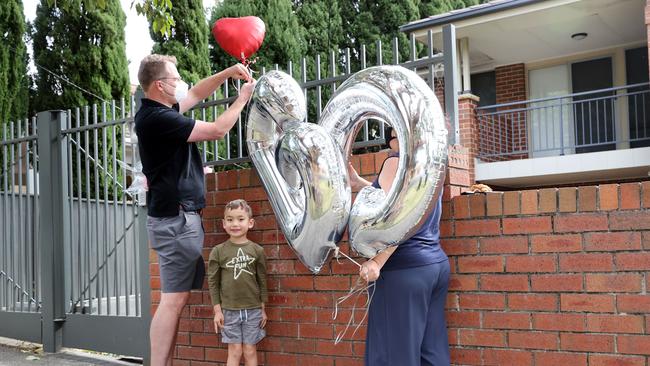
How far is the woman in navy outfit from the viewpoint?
2939 millimetres

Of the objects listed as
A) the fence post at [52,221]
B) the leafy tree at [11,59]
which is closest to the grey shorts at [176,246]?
the fence post at [52,221]

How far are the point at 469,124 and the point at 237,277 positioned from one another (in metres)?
8.13

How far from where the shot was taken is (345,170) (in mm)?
2965

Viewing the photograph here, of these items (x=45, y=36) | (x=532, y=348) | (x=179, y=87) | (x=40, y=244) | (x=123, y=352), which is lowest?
(x=123, y=352)

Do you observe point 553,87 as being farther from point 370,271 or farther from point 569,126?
point 370,271

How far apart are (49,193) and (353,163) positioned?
323 centimetres

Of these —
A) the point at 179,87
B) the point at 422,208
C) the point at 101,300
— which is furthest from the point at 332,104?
the point at 101,300

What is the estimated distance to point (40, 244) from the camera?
5.98 meters

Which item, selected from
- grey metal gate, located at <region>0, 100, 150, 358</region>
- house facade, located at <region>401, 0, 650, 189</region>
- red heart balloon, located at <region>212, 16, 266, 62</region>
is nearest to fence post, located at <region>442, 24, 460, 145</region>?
red heart balloon, located at <region>212, 16, 266, 62</region>

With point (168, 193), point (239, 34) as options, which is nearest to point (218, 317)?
point (168, 193)

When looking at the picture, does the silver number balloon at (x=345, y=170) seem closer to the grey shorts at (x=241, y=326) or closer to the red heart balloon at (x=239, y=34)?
the red heart balloon at (x=239, y=34)

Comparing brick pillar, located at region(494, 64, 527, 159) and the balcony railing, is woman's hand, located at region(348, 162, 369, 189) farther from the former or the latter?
brick pillar, located at region(494, 64, 527, 159)

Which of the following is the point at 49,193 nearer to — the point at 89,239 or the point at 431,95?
the point at 89,239

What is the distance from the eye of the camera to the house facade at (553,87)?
37.2ft
